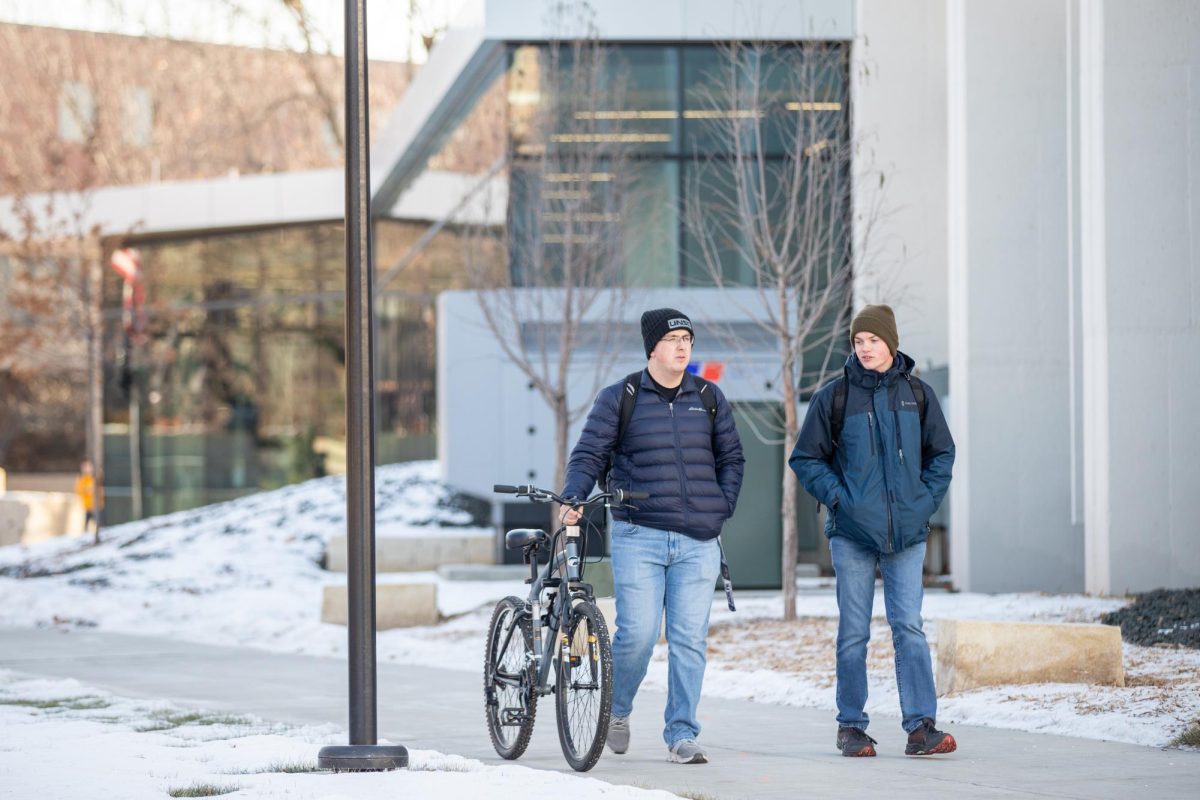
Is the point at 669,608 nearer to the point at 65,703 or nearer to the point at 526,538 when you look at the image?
the point at 526,538

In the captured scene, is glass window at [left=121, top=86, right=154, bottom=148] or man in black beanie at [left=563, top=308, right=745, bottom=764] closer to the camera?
man in black beanie at [left=563, top=308, right=745, bottom=764]

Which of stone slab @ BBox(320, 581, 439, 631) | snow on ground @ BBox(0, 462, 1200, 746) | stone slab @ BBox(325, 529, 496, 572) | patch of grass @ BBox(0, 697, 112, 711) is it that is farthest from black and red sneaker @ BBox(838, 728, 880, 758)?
stone slab @ BBox(325, 529, 496, 572)

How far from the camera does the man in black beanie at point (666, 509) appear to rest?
26.4 ft

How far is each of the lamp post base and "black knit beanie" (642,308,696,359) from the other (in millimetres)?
2027

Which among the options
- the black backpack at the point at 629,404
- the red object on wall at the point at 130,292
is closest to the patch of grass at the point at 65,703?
the black backpack at the point at 629,404

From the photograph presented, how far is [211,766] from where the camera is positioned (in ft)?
25.7

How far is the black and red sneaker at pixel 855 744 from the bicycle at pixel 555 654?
1.25 meters

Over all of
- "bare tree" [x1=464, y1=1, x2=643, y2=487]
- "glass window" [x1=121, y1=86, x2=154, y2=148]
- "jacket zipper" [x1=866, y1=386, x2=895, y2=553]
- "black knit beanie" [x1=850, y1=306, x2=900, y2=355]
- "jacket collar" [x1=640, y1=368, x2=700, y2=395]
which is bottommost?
"jacket zipper" [x1=866, y1=386, x2=895, y2=553]

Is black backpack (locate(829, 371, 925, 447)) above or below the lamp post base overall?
above

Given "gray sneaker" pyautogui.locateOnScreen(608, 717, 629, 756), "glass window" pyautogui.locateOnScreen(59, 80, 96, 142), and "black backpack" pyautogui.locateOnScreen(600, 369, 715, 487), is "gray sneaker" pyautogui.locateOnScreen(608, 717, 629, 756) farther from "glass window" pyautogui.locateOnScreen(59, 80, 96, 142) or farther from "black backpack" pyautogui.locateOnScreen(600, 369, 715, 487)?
"glass window" pyautogui.locateOnScreen(59, 80, 96, 142)

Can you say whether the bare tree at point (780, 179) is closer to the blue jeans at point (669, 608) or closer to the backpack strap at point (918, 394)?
the backpack strap at point (918, 394)

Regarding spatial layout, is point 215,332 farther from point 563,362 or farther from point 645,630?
point 645,630

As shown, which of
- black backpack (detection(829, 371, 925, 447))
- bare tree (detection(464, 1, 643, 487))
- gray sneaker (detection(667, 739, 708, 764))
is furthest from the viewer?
bare tree (detection(464, 1, 643, 487))

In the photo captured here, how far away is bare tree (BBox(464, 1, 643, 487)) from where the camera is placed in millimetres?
20688
